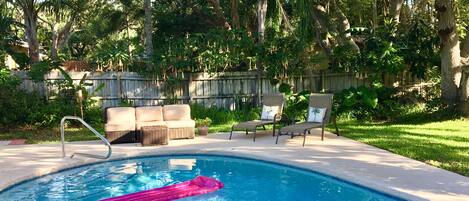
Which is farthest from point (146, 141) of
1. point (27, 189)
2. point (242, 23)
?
point (242, 23)

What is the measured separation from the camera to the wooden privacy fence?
48.4 ft

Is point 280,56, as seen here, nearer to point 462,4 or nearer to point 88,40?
point 462,4

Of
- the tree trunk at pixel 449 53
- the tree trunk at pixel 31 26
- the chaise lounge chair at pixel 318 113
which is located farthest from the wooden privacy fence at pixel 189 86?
the tree trunk at pixel 31 26

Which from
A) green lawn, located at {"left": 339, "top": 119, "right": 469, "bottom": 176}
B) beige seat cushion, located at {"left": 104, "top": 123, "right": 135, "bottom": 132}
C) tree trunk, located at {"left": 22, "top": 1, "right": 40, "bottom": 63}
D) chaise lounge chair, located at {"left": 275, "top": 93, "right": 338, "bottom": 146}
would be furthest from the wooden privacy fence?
tree trunk, located at {"left": 22, "top": 1, "right": 40, "bottom": 63}

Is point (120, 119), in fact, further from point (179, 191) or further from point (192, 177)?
point (179, 191)

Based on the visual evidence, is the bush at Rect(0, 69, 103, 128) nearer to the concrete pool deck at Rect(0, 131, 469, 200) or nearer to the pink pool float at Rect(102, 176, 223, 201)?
the concrete pool deck at Rect(0, 131, 469, 200)

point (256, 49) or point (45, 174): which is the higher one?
point (256, 49)

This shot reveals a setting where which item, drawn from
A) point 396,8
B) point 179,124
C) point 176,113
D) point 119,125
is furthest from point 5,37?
point 396,8

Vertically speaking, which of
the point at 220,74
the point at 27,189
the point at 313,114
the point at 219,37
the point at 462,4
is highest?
the point at 462,4

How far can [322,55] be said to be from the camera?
52.0 feet

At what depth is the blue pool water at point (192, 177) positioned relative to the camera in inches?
253

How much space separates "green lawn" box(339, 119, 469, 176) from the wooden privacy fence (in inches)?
118

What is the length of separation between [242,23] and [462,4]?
7.94 meters

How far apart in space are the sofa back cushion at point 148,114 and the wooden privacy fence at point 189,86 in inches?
134
